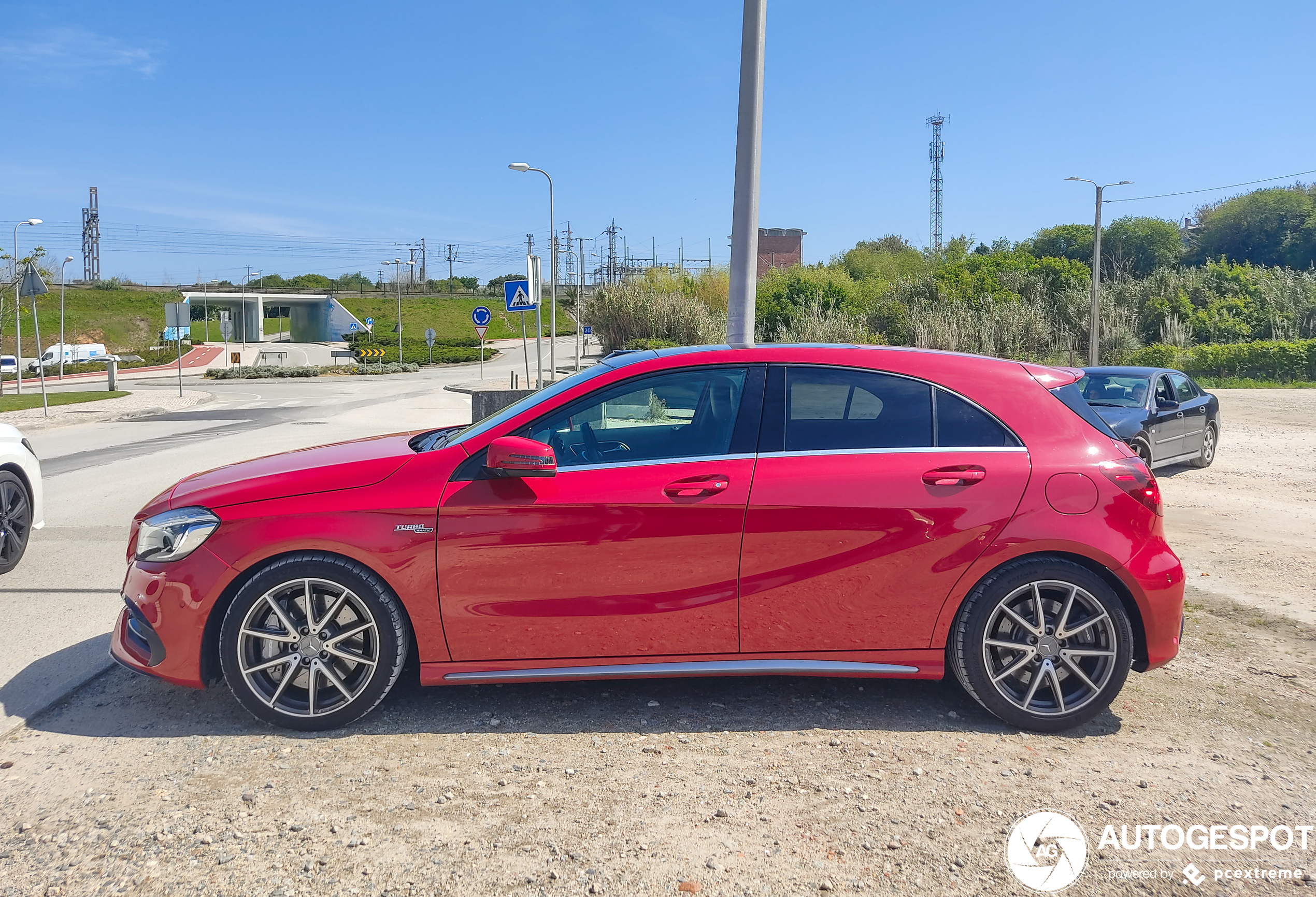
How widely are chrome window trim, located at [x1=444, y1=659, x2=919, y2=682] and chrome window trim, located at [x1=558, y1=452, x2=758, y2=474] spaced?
0.83 meters

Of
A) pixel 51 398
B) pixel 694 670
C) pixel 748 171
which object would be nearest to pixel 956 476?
pixel 694 670

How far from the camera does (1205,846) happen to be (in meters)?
3.12

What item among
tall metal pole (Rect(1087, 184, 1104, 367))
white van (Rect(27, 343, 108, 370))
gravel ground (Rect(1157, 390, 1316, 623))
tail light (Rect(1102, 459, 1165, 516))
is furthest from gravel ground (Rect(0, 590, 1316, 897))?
white van (Rect(27, 343, 108, 370))

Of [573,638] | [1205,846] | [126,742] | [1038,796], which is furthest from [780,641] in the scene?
[126,742]

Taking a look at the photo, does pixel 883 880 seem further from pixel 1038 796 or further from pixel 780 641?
pixel 780 641

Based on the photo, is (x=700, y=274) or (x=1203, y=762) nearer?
(x=1203, y=762)

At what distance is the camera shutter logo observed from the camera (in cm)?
293

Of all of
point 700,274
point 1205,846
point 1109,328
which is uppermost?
point 700,274

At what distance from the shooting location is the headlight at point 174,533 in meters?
3.89

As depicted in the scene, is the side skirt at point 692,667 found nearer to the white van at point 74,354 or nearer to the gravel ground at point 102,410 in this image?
the gravel ground at point 102,410

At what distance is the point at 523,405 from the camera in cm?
424

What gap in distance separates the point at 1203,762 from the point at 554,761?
256 cm

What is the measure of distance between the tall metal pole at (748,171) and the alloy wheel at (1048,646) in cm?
442

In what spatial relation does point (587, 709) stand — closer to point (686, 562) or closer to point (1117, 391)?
point (686, 562)
